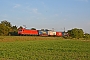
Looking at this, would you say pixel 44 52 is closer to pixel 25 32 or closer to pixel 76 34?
pixel 25 32

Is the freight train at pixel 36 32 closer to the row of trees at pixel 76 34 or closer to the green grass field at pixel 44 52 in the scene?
the row of trees at pixel 76 34

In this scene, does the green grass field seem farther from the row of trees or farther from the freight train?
the row of trees

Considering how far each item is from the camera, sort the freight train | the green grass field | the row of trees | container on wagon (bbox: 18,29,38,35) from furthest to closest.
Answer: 1. the row of trees
2. the freight train
3. container on wagon (bbox: 18,29,38,35)
4. the green grass field

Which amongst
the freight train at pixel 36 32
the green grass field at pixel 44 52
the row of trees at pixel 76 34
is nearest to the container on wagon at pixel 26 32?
the freight train at pixel 36 32

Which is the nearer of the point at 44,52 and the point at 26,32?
the point at 44,52

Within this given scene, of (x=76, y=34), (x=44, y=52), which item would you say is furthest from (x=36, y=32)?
(x=44, y=52)

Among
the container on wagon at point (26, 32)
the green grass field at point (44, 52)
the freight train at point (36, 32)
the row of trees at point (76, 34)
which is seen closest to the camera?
the green grass field at point (44, 52)

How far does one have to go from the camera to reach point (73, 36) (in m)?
94.6

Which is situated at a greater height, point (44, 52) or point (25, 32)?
point (25, 32)

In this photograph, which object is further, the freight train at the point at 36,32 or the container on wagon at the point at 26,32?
the freight train at the point at 36,32

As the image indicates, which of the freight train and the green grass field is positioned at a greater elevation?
the freight train

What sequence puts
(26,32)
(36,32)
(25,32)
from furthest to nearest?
1. (36,32)
2. (26,32)
3. (25,32)

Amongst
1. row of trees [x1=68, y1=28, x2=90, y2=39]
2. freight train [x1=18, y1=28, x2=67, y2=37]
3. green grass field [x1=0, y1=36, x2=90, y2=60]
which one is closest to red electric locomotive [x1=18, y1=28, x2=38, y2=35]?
freight train [x1=18, y1=28, x2=67, y2=37]

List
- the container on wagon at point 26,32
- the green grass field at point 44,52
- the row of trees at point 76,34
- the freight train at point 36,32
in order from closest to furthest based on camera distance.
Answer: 1. the green grass field at point 44,52
2. the container on wagon at point 26,32
3. the freight train at point 36,32
4. the row of trees at point 76,34
